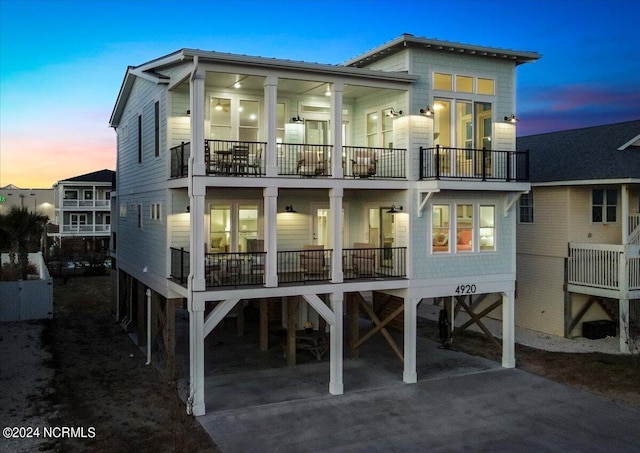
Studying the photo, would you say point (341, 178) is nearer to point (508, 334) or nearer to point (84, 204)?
point (508, 334)

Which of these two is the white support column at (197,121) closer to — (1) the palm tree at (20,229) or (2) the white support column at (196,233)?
(2) the white support column at (196,233)

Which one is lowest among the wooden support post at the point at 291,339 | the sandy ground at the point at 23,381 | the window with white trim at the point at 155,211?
the sandy ground at the point at 23,381

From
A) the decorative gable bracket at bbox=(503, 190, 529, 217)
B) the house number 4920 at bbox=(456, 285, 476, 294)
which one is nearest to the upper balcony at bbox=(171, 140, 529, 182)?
the decorative gable bracket at bbox=(503, 190, 529, 217)

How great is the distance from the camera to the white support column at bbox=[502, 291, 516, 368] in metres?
17.0

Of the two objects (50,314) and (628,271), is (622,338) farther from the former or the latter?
(50,314)

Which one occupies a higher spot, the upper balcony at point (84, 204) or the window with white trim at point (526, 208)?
the upper balcony at point (84, 204)

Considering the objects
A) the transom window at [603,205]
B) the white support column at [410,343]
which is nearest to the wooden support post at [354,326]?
the white support column at [410,343]

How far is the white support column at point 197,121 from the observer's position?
13.1 metres

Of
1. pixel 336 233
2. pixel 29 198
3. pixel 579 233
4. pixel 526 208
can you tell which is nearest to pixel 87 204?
pixel 29 198

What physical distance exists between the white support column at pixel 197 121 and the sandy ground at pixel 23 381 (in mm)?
6514

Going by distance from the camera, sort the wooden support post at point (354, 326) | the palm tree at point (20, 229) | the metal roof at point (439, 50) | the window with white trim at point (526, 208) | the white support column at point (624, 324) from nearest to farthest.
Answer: the metal roof at point (439, 50) → the wooden support post at point (354, 326) → the white support column at point (624, 324) → the window with white trim at point (526, 208) → the palm tree at point (20, 229)

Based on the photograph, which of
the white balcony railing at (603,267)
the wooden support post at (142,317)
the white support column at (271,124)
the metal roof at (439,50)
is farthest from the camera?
the wooden support post at (142,317)

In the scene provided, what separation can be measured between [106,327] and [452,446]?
16.6 m

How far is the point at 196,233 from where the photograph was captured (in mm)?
13156
